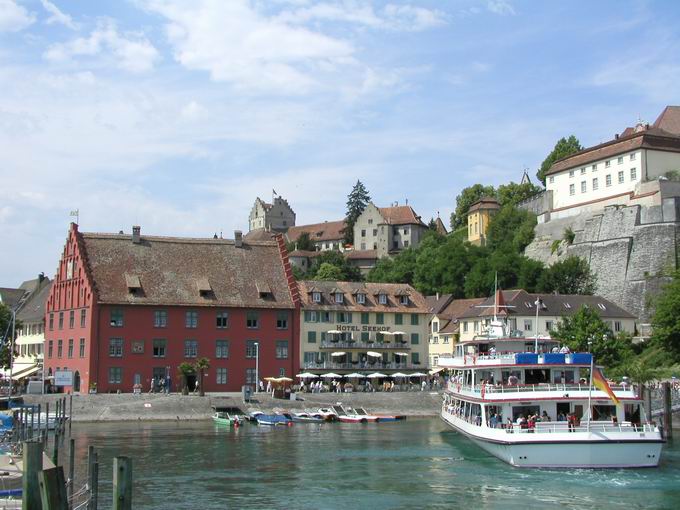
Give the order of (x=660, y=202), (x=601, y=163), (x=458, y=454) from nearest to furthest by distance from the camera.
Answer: (x=458, y=454)
(x=660, y=202)
(x=601, y=163)

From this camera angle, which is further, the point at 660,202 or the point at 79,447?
the point at 660,202

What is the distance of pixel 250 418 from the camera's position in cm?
7394

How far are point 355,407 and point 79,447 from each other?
31.1m

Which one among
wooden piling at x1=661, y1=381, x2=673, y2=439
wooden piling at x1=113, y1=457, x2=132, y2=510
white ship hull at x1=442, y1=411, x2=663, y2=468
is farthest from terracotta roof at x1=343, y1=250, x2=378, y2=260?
wooden piling at x1=113, y1=457, x2=132, y2=510

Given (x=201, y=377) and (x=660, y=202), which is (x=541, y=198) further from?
(x=201, y=377)

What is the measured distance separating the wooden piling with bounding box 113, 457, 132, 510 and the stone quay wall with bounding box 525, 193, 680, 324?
91.4m

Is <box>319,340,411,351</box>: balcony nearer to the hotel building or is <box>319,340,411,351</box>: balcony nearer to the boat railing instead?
the hotel building

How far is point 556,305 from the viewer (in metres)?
107

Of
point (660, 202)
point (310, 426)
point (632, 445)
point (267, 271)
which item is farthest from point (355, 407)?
point (660, 202)

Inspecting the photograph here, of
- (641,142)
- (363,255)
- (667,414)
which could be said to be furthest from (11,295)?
(667,414)

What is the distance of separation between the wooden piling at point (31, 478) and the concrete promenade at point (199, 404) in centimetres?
4787

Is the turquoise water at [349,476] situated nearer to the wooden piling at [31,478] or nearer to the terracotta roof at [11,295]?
the wooden piling at [31,478]

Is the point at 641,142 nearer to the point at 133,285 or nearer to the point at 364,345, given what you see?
the point at 364,345

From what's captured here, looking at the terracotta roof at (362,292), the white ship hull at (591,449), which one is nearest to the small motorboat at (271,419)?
the terracotta roof at (362,292)
